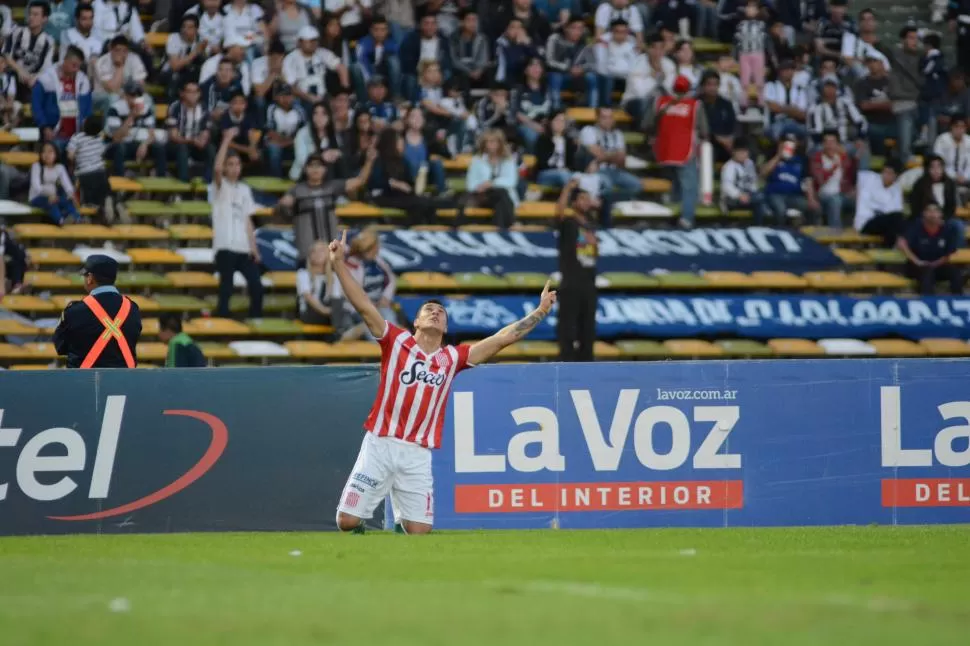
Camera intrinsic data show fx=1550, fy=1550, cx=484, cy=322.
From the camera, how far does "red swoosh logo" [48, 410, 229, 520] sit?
43.3 feet

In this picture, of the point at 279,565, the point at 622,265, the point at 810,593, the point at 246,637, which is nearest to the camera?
the point at 246,637

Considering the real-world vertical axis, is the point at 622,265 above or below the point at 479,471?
above

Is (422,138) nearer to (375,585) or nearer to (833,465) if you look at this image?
(833,465)

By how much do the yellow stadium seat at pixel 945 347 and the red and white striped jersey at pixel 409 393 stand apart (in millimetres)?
12004

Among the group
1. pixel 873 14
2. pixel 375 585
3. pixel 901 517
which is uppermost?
pixel 873 14

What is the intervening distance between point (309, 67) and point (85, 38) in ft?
10.6

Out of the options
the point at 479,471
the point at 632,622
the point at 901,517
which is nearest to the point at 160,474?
the point at 479,471

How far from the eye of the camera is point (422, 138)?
22.3 m

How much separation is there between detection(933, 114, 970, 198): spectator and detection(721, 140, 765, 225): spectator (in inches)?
129

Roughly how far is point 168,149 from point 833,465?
39.6 ft

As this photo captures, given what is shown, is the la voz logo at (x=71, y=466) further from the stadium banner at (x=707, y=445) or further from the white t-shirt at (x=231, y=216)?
the white t-shirt at (x=231, y=216)

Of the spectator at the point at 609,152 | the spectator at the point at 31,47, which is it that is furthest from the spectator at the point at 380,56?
the spectator at the point at 31,47

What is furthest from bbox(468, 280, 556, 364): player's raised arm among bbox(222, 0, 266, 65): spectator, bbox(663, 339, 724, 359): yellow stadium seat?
bbox(222, 0, 266, 65): spectator

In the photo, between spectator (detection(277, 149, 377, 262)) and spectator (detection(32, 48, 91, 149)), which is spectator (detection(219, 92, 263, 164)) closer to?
spectator (detection(277, 149, 377, 262))
